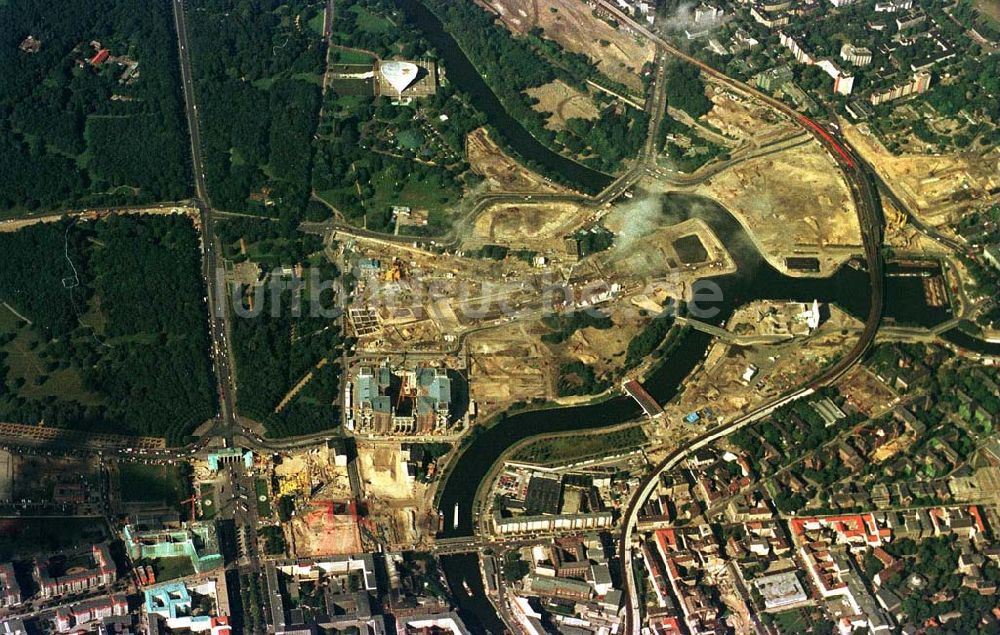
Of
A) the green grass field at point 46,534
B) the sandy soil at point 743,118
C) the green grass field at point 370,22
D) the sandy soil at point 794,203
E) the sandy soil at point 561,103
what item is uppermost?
the green grass field at point 370,22

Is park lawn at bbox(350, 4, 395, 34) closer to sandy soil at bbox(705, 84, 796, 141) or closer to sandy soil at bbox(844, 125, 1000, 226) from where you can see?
sandy soil at bbox(705, 84, 796, 141)

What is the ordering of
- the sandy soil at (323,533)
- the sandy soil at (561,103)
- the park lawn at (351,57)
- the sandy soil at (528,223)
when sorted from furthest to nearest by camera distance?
the park lawn at (351,57) → the sandy soil at (561,103) → the sandy soil at (528,223) → the sandy soil at (323,533)

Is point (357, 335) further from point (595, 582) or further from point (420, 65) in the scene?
point (420, 65)

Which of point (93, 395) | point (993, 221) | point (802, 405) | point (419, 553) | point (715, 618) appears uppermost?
point (993, 221)

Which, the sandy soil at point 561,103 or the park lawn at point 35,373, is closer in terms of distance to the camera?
the park lawn at point 35,373

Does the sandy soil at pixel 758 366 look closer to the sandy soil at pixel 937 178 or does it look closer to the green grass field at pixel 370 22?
the sandy soil at pixel 937 178

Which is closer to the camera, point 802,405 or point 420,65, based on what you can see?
point 802,405

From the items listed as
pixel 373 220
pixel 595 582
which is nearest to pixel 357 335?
pixel 373 220

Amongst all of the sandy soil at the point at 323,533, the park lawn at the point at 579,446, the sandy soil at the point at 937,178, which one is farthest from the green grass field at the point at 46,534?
the sandy soil at the point at 937,178
